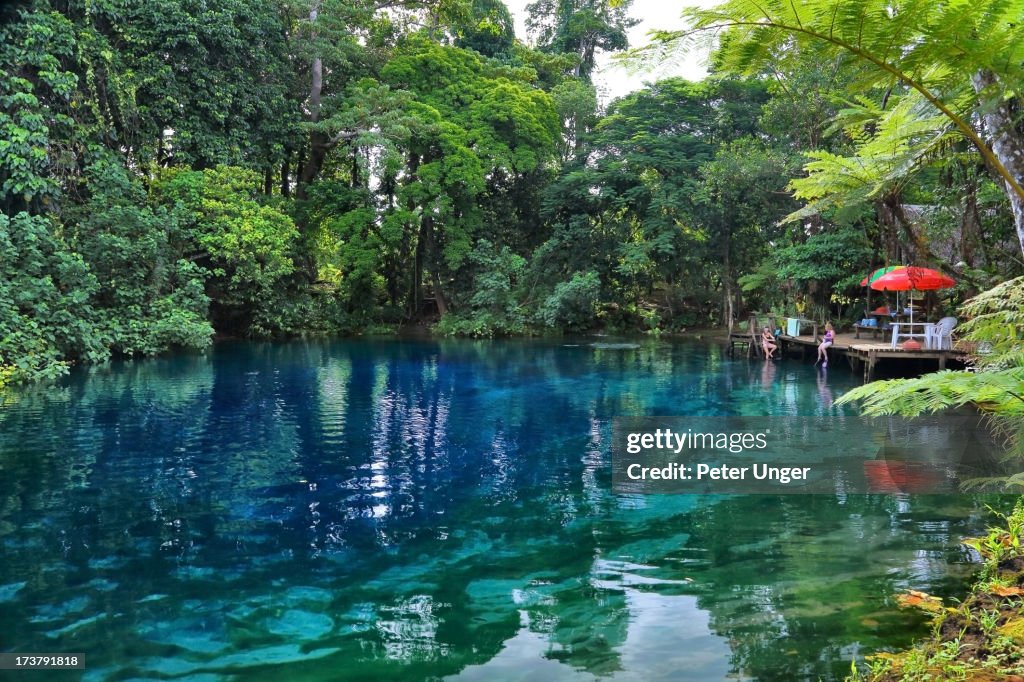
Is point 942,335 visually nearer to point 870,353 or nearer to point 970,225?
point 870,353

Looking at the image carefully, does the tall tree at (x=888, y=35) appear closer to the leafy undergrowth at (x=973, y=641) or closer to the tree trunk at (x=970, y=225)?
the leafy undergrowth at (x=973, y=641)

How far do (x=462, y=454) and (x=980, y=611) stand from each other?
6.59m

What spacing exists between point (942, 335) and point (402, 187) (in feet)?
65.5

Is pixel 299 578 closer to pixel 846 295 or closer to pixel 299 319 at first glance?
pixel 846 295

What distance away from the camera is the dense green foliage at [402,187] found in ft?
57.4

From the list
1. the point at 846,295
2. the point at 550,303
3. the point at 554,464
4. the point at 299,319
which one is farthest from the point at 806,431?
the point at 299,319

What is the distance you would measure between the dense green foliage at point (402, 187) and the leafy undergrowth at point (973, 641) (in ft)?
18.3

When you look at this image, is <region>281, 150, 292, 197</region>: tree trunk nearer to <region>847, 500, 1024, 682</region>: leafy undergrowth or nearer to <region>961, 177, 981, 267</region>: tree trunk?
<region>961, 177, 981, 267</region>: tree trunk

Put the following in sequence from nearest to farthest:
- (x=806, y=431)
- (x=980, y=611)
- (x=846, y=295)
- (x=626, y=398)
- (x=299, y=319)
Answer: (x=980, y=611) < (x=806, y=431) < (x=626, y=398) < (x=846, y=295) < (x=299, y=319)

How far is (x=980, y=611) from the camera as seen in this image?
13.7ft

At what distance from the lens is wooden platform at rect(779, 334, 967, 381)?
15.5 m

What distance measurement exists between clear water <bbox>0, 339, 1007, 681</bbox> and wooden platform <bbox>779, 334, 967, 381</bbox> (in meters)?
7.63

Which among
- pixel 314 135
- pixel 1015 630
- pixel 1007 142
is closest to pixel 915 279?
pixel 1007 142

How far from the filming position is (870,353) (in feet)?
51.9
